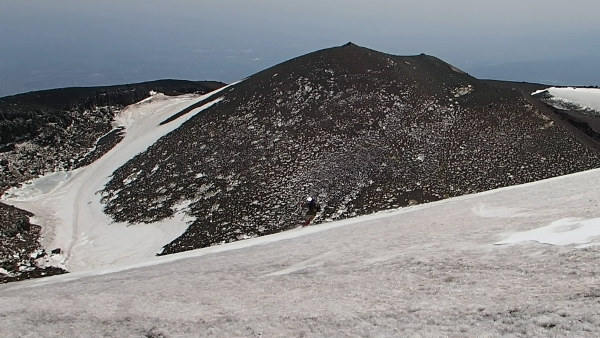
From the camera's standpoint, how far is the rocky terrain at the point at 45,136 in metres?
35.4

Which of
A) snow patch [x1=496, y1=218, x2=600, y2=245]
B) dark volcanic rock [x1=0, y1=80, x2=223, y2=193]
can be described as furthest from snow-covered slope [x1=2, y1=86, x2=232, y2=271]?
snow patch [x1=496, y1=218, x2=600, y2=245]

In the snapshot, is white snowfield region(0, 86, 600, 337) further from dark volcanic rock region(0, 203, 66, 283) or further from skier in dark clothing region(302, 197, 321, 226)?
dark volcanic rock region(0, 203, 66, 283)

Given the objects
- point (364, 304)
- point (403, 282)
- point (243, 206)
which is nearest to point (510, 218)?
point (403, 282)

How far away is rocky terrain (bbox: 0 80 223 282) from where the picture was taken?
35406mm

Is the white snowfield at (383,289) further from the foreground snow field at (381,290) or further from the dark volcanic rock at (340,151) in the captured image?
the dark volcanic rock at (340,151)

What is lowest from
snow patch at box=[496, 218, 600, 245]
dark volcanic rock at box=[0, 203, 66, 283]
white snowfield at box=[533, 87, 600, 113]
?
dark volcanic rock at box=[0, 203, 66, 283]

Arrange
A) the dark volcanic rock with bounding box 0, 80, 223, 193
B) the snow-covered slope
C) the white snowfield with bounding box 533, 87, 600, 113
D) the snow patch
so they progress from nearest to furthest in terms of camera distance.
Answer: the snow patch → the snow-covered slope → the dark volcanic rock with bounding box 0, 80, 223, 193 → the white snowfield with bounding box 533, 87, 600, 113

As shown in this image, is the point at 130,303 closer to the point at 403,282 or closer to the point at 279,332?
the point at 279,332

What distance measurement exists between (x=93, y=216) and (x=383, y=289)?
37773 mm

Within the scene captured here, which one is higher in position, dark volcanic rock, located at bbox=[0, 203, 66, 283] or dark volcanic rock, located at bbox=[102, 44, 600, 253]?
dark volcanic rock, located at bbox=[102, 44, 600, 253]

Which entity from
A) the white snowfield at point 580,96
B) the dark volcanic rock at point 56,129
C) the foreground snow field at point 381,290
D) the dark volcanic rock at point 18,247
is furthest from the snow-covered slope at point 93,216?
the white snowfield at point 580,96

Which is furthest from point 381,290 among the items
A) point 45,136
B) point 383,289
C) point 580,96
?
point 580,96

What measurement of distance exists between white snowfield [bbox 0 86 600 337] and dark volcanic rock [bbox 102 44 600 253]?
17.6 meters

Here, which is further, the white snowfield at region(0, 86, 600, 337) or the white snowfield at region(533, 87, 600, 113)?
the white snowfield at region(533, 87, 600, 113)
